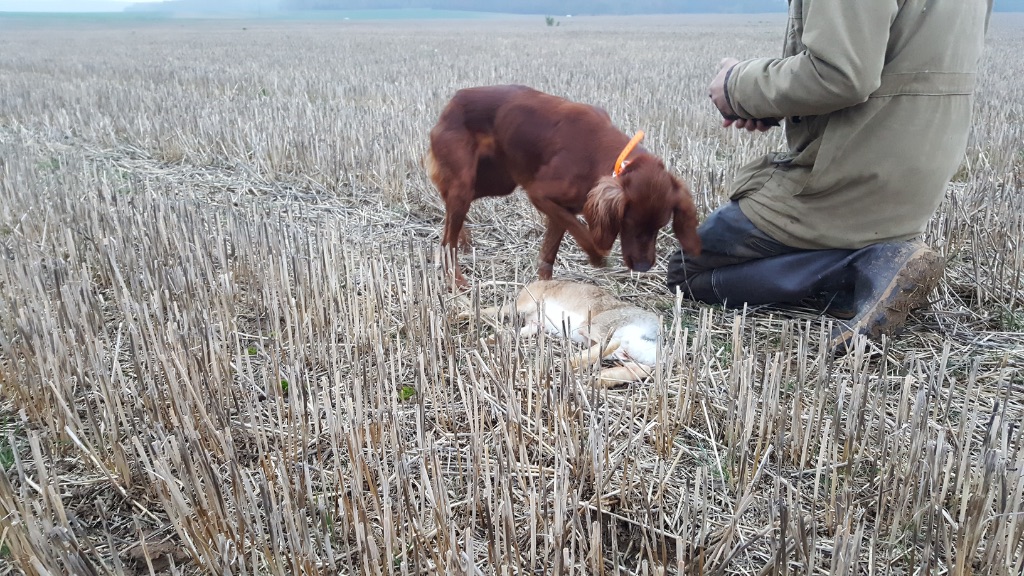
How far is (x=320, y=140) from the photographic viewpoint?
5.57 m

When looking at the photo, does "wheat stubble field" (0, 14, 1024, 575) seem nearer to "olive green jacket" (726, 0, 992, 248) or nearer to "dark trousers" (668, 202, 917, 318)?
"dark trousers" (668, 202, 917, 318)

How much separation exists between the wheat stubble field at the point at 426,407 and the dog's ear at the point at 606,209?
419mm

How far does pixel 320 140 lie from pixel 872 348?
461cm

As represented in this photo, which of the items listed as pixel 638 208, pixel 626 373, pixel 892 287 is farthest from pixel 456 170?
pixel 892 287

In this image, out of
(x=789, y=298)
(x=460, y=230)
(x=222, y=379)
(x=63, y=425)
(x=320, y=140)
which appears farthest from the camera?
(x=320, y=140)

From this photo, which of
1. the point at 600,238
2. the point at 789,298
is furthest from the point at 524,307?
the point at 789,298

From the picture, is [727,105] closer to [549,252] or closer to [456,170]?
[549,252]

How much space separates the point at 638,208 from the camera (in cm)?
274

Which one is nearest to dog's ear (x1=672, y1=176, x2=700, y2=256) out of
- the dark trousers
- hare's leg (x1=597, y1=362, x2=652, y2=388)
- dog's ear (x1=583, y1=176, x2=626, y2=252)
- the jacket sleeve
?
the dark trousers

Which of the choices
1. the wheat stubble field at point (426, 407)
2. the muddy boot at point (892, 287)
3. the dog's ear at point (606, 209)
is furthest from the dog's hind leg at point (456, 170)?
the muddy boot at point (892, 287)

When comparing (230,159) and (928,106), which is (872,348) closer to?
(928,106)

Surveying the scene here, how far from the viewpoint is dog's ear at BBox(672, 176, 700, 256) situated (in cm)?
283

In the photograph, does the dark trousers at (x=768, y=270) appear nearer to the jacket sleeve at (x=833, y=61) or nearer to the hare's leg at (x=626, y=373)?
the jacket sleeve at (x=833, y=61)

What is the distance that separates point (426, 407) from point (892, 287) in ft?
5.90
